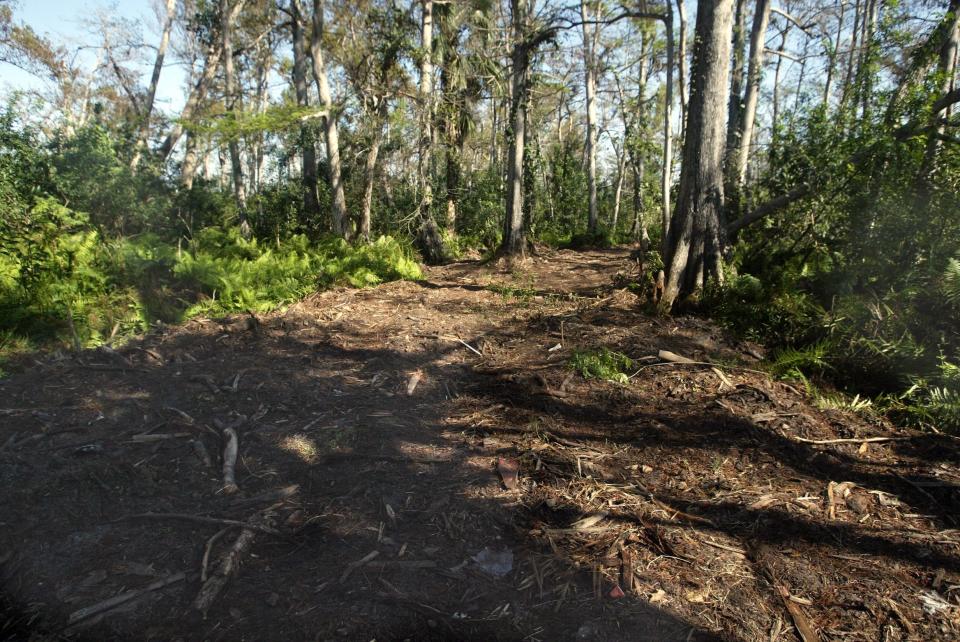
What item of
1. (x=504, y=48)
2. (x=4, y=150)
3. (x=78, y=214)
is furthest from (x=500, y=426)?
(x=504, y=48)

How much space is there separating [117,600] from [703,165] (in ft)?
21.9

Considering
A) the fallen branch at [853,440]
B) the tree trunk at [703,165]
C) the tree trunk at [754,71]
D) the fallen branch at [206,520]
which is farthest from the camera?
the tree trunk at [754,71]

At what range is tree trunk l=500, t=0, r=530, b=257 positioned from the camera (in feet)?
35.1

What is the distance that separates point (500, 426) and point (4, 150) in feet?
34.2

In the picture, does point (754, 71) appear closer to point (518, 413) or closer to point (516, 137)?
point (516, 137)

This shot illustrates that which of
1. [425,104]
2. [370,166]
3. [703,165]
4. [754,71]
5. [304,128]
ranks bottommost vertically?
[703,165]

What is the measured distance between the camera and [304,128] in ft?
42.5

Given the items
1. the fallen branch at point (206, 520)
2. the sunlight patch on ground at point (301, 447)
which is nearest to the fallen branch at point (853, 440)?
the sunlight patch on ground at point (301, 447)

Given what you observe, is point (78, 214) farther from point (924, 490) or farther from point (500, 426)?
point (924, 490)

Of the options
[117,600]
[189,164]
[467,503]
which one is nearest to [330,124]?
[189,164]

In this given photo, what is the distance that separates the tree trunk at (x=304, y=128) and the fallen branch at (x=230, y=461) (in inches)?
403

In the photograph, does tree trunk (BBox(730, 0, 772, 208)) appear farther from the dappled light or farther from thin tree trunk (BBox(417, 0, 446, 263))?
thin tree trunk (BBox(417, 0, 446, 263))

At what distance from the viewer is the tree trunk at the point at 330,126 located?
11492 millimetres

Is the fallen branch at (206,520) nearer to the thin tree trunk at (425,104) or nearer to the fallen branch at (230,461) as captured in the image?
the fallen branch at (230,461)
